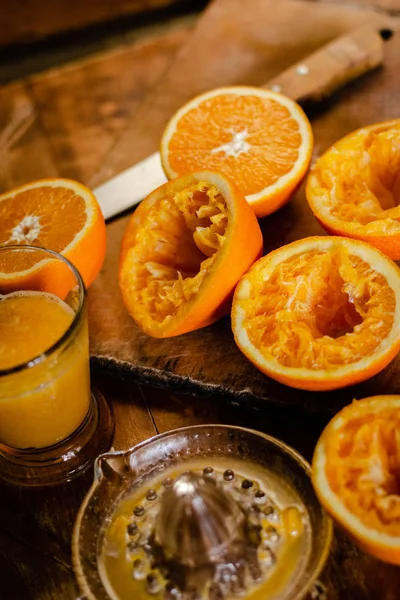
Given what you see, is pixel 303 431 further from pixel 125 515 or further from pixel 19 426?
pixel 19 426

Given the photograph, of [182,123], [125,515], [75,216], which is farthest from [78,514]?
[182,123]

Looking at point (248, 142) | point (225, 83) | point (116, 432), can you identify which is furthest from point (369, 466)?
point (225, 83)

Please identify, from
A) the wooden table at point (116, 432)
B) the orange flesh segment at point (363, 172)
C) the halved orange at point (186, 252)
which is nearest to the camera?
the wooden table at point (116, 432)

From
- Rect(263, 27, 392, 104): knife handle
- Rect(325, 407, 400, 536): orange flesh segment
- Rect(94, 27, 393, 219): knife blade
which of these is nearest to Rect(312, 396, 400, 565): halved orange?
Rect(325, 407, 400, 536): orange flesh segment

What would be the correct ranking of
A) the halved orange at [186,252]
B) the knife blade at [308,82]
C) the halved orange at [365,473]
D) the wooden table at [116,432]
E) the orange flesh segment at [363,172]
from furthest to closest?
the knife blade at [308,82]
the orange flesh segment at [363,172]
the halved orange at [186,252]
the wooden table at [116,432]
the halved orange at [365,473]

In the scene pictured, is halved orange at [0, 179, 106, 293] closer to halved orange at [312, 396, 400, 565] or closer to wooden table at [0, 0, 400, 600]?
wooden table at [0, 0, 400, 600]

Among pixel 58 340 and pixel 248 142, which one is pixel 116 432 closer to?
pixel 58 340

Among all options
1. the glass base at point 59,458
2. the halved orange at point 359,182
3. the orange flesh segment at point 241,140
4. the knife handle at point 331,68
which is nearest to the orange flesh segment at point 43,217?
the orange flesh segment at point 241,140

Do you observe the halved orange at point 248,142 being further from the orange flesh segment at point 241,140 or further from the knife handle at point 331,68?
Result: the knife handle at point 331,68
